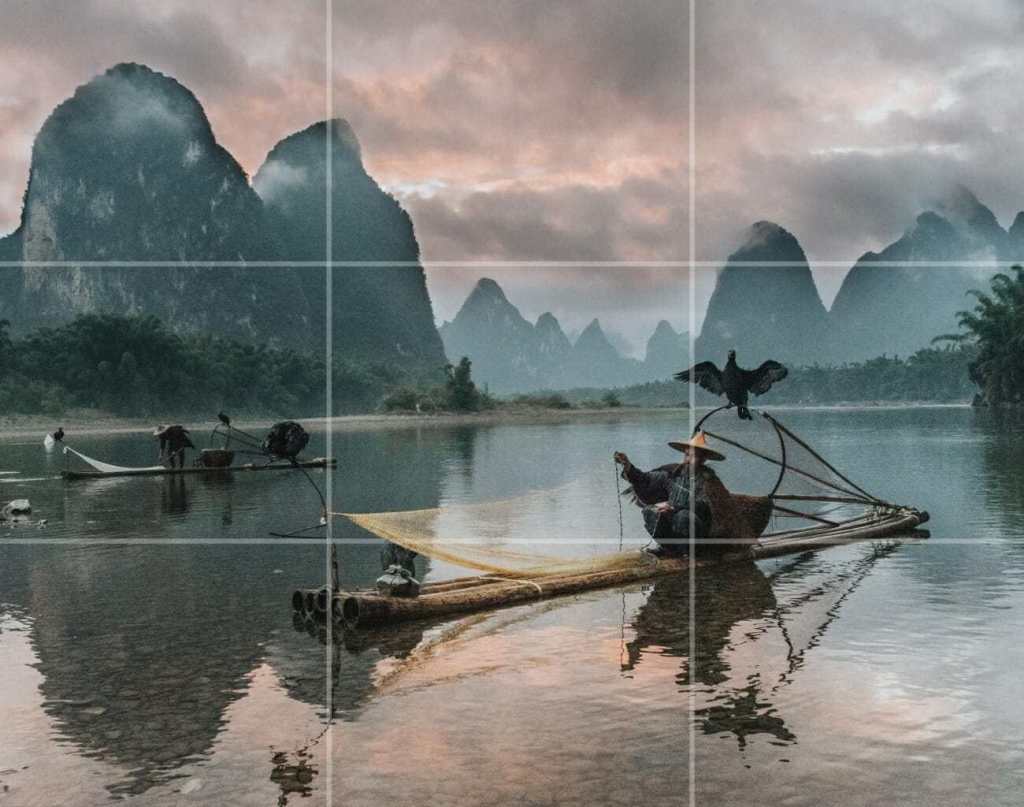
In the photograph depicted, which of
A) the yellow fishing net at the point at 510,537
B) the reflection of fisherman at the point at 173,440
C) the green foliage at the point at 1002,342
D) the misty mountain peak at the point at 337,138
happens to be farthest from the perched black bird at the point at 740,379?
the misty mountain peak at the point at 337,138

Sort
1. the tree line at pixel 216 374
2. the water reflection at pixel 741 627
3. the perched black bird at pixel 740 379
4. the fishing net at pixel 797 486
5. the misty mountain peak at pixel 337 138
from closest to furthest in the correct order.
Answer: the water reflection at pixel 741 627, the perched black bird at pixel 740 379, the fishing net at pixel 797 486, the tree line at pixel 216 374, the misty mountain peak at pixel 337 138

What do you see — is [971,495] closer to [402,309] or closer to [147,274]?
[147,274]

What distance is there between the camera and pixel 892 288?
188m

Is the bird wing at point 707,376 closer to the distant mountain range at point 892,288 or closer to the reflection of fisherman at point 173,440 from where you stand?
the reflection of fisherman at point 173,440

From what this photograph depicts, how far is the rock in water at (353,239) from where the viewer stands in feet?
428

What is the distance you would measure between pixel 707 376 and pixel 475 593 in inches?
181

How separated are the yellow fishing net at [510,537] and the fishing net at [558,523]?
1cm

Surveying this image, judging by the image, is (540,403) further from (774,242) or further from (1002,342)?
(774,242)

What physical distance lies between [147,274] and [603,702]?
11029 centimetres

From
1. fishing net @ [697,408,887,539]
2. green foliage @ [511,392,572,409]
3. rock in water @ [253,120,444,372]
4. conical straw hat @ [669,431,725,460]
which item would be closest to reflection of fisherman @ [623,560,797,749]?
conical straw hat @ [669,431,725,460]

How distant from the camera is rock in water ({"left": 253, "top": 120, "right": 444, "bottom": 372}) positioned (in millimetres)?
130375

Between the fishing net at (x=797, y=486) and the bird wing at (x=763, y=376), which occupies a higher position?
the bird wing at (x=763, y=376)

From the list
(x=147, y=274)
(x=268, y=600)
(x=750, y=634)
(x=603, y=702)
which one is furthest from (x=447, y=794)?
(x=147, y=274)

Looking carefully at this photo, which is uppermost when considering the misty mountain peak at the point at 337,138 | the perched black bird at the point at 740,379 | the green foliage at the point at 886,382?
the misty mountain peak at the point at 337,138
